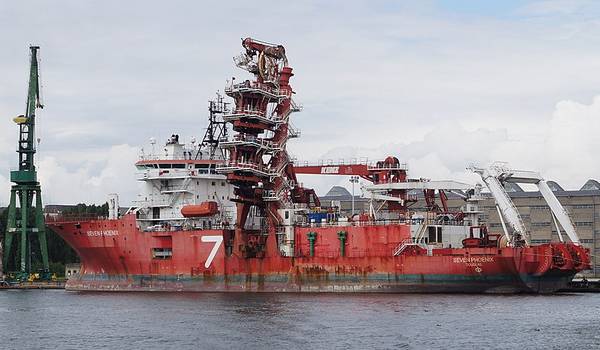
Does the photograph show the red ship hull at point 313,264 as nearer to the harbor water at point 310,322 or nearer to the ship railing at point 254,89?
the harbor water at point 310,322

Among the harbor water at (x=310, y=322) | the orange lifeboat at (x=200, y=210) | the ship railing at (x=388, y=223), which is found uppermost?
the orange lifeboat at (x=200, y=210)

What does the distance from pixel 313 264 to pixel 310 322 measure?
17.3 metres

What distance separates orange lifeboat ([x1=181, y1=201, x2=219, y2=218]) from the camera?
2739 inches

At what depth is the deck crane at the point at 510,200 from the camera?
6341cm

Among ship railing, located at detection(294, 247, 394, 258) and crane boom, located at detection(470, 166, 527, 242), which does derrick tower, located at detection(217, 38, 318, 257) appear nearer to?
ship railing, located at detection(294, 247, 394, 258)

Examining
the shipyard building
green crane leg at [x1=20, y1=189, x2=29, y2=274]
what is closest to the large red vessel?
green crane leg at [x1=20, y1=189, x2=29, y2=274]

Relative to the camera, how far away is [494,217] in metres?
107

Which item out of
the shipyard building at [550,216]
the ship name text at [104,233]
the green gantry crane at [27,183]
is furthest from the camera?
the shipyard building at [550,216]

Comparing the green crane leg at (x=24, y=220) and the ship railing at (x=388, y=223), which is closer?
the ship railing at (x=388, y=223)

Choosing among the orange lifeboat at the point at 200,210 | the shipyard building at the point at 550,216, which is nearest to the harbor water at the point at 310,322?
the orange lifeboat at the point at 200,210

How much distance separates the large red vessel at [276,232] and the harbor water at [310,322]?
1.88 meters

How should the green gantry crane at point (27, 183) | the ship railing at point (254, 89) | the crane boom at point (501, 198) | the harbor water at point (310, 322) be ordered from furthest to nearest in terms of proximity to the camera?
the green gantry crane at point (27, 183), the ship railing at point (254, 89), the crane boom at point (501, 198), the harbor water at point (310, 322)

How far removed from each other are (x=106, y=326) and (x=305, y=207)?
23372mm

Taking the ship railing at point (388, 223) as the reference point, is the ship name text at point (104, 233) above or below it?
above
